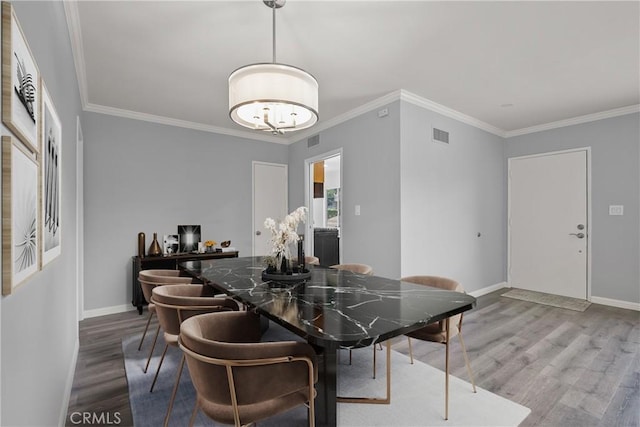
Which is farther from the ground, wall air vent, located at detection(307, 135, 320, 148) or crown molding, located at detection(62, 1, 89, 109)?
crown molding, located at detection(62, 1, 89, 109)

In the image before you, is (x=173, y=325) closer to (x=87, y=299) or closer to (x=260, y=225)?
(x=87, y=299)

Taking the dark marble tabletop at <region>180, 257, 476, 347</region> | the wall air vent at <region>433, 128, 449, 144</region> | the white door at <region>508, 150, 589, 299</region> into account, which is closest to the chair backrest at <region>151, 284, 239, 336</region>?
the dark marble tabletop at <region>180, 257, 476, 347</region>

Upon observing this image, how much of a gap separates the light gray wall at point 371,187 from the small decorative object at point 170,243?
91.7 inches

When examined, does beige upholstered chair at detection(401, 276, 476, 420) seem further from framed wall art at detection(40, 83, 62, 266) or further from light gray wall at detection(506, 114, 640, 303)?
light gray wall at detection(506, 114, 640, 303)

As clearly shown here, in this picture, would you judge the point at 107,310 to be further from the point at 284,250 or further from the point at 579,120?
the point at 579,120

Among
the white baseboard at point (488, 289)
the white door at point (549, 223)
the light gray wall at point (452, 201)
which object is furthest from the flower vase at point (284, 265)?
the white door at point (549, 223)

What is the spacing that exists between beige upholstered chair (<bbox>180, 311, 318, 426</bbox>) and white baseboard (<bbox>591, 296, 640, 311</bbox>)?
4909 mm

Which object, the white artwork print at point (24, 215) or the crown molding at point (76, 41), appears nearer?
the white artwork print at point (24, 215)

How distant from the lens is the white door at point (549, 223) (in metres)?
4.66

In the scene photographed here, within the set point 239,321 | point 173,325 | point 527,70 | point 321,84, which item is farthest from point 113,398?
point 527,70

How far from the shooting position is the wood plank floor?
6.74 feet

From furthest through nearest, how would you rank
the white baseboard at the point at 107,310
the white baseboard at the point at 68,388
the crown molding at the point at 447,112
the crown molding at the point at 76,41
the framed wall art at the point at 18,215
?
1. the white baseboard at the point at 107,310
2. the crown molding at the point at 447,112
3. the crown molding at the point at 76,41
4. the white baseboard at the point at 68,388
5. the framed wall art at the point at 18,215

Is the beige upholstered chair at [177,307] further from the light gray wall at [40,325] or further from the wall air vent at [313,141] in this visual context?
the wall air vent at [313,141]

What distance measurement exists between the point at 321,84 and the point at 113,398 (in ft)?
10.6
